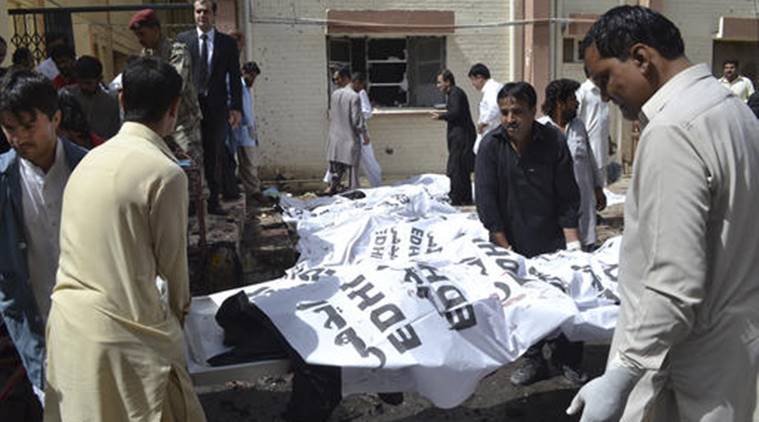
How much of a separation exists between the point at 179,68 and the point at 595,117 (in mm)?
4260

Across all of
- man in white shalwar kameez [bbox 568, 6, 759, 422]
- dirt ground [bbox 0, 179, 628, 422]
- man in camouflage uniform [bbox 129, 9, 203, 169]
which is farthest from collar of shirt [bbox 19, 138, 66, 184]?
man in camouflage uniform [bbox 129, 9, 203, 169]

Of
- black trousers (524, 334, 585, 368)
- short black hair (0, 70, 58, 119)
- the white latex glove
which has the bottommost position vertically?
black trousers (524, 334, 585, 368)

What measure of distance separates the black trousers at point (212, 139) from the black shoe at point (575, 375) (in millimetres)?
3299

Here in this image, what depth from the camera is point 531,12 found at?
10883 millimetres

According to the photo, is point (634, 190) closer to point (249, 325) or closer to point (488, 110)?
point (249, 325)

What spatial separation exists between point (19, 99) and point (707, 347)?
2159mm

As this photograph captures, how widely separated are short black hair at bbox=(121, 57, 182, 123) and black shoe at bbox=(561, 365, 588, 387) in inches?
107

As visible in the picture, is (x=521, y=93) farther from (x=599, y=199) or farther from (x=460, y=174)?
(x=460, y=174)

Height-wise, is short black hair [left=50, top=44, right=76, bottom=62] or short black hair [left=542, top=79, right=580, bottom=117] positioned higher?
short black hair [left=50, top=44, right=76, bottom=62]

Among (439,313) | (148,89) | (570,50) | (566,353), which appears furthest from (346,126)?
(148,89)

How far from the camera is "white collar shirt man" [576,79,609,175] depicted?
716 cm

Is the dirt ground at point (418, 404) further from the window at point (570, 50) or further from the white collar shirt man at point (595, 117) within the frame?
the window at point (570, 50)

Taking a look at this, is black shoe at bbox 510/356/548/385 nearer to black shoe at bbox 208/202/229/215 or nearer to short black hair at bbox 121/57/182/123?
short black hair at bbox 121/57/182/123

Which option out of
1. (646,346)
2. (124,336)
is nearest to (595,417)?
(646,346)
